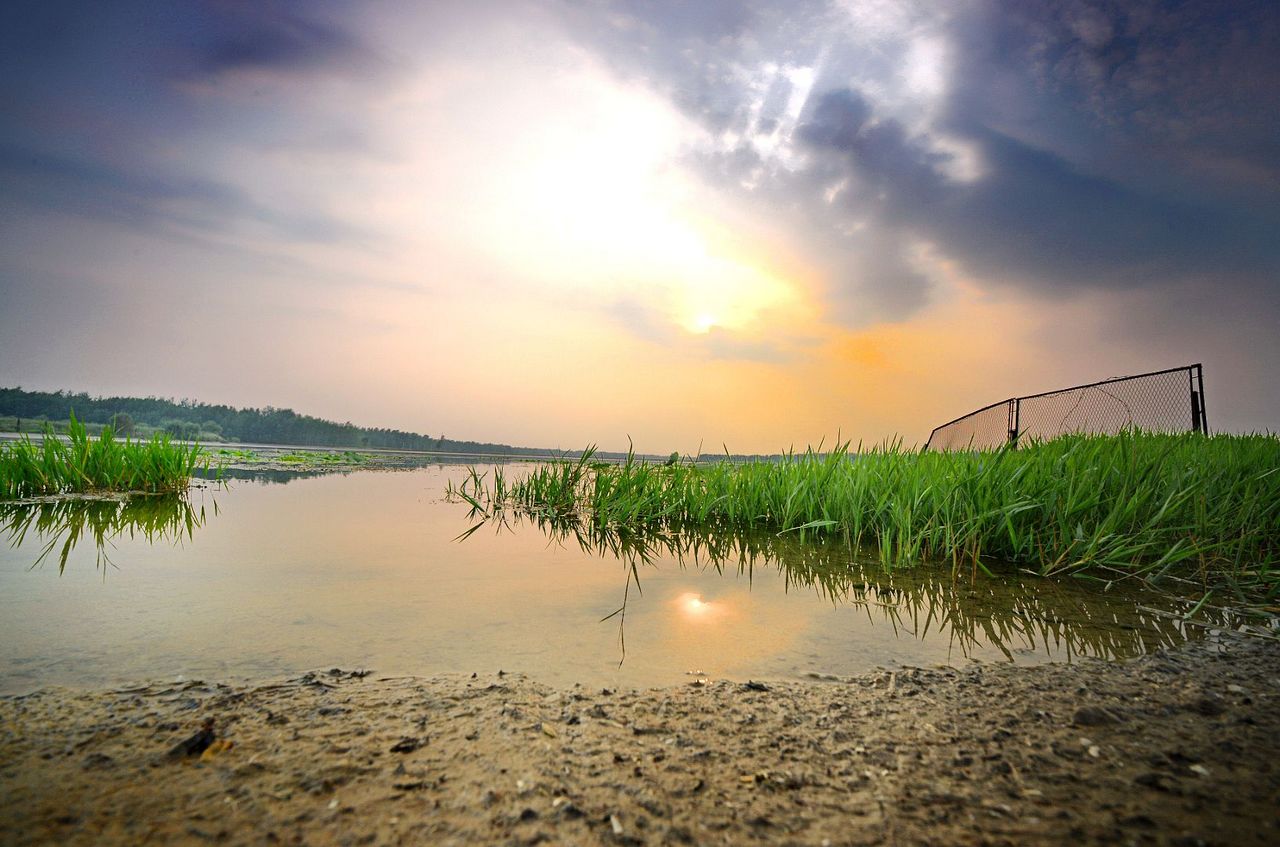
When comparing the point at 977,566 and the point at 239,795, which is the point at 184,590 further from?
the point at 977,566

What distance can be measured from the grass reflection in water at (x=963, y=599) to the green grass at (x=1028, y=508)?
0.18 metres

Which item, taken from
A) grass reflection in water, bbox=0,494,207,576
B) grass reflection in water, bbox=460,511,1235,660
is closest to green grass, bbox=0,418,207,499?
grass reflection in water, bbox=0,494,207,576

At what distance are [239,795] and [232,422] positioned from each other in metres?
59.2

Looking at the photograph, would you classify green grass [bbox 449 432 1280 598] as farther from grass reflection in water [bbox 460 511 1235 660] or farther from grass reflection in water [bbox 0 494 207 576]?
grass reflection in water [bbox 0 494 207 576]

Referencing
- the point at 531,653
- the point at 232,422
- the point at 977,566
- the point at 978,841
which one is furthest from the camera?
the point at 232,422

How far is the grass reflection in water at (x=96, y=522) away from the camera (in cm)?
344

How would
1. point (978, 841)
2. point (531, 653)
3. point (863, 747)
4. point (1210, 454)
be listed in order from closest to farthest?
point (978, 841)
point (863, 747)
point (531, 653)
point (1210, 454)

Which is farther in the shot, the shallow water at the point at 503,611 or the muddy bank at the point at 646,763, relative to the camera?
the shallow water at the point at 503,611

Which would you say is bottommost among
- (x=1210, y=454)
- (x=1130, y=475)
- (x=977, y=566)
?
(x=977, y=566)

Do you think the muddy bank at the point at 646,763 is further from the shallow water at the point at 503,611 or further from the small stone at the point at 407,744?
the shallow water at the point at 503,611

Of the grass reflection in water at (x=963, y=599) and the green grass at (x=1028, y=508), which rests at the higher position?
the green grass at (x=1028, y=508)

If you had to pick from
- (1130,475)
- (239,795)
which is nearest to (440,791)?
(239,795)

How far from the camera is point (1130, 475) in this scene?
365 cm

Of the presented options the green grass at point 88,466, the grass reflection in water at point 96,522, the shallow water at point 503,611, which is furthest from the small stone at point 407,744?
the green grass at point 88,466
